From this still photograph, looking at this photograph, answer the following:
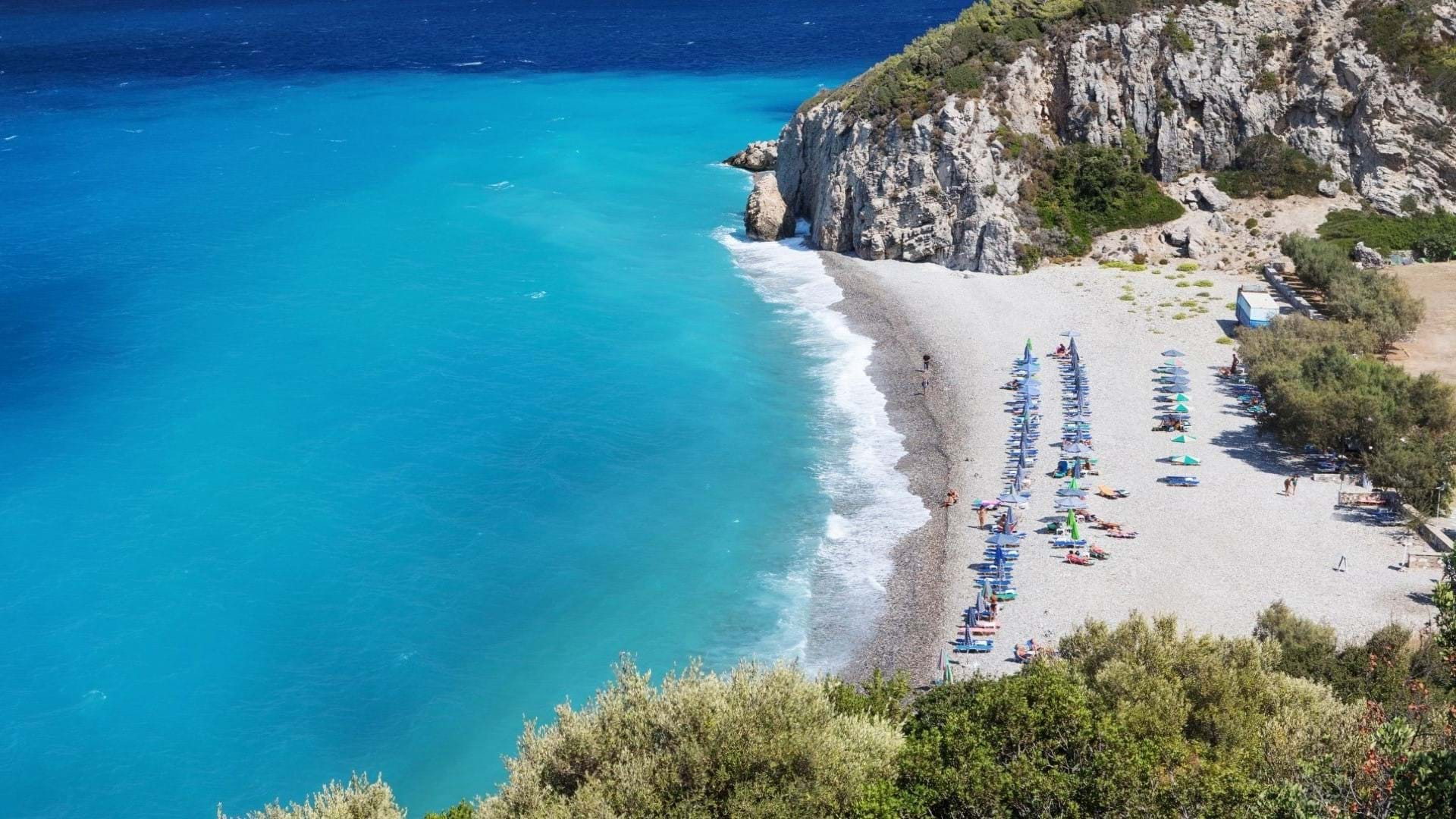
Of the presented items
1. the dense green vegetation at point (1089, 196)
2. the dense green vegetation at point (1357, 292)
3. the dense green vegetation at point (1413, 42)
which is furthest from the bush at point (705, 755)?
the dense green vegetation at point (1413, 42)

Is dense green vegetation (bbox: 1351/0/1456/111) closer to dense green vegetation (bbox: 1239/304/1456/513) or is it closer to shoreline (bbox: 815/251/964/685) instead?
dense green vegetation (bbox: 1239/304/1456/513)

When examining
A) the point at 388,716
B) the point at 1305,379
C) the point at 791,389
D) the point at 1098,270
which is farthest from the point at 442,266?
the point at 1305,379

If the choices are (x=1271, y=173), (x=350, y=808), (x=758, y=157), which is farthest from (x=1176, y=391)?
(x=758, y=157)

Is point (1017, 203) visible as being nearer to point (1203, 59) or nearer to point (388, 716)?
point (1203, 59)

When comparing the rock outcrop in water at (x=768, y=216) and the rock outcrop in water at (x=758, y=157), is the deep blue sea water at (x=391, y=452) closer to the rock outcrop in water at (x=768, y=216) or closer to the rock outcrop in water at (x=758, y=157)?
the rock outcrop in water at (x=758, y=157)

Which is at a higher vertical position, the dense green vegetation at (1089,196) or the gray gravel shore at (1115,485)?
the dense green vegetation at (1089,196)
